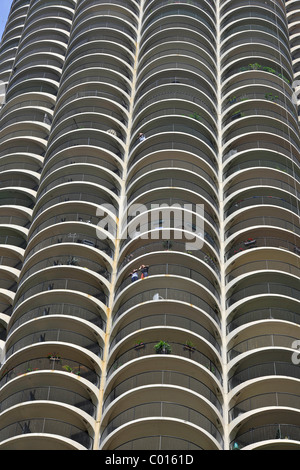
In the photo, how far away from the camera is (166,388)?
124 feet

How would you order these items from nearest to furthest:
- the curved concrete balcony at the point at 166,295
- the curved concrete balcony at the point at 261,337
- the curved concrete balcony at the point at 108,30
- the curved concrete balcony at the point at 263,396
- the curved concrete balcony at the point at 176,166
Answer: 1. the curved concrete balcony at the point at 263,396
2. the curved concrete balcony at the point at 261,337
3. the curved concrete balcony at the point at 166,295
4. the curved concrete balcony at the point at 176,166
5. the curved concrete balcony at the point at 108,30

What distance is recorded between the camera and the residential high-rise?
126 feet

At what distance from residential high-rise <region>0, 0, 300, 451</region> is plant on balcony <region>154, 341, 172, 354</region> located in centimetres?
37

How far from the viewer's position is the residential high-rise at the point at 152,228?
3850 cm

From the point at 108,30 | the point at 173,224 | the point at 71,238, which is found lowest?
the point at 71,238

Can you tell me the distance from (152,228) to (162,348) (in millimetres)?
8615

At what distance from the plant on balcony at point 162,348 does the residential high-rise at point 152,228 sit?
0.37 m

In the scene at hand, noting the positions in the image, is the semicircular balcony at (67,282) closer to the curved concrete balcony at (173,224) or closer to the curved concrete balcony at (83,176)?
the curved concrete balcony at (173,224)

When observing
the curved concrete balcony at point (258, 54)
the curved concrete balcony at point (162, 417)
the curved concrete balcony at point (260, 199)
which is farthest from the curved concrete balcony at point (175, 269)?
the curved concrete balcony at point (258, 54)

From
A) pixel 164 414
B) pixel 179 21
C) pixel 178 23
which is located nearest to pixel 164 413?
pixel 164 414

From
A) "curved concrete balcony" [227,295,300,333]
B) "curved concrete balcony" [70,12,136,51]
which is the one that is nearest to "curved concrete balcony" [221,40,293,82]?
"curved concrete balcony" [70,12,136,51]

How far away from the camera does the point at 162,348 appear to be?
39.7 m

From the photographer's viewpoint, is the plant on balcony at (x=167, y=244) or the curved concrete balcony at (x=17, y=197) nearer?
the plant on balcony at (x=167, y=244)

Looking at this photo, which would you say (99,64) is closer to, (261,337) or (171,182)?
(171,182)
